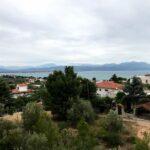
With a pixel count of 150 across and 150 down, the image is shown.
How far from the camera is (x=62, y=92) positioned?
4956 centimetres

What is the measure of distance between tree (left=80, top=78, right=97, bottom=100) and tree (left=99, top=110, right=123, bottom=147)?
1285 centimetres

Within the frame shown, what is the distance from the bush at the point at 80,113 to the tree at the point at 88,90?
26.1ft

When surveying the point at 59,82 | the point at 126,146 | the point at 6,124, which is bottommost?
the point at 126,146

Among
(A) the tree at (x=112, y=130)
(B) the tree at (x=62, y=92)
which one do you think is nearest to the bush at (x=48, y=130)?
(A) the tree at (x=112, y=130)

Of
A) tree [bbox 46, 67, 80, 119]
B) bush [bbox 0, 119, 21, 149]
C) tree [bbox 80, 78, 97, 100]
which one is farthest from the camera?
tree [bbox 80, 78, 97, 100]

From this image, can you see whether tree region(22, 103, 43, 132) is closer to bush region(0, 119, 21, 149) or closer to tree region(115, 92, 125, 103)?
bush region(0, 119, 21, 149)

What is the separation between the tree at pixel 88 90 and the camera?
5656cm

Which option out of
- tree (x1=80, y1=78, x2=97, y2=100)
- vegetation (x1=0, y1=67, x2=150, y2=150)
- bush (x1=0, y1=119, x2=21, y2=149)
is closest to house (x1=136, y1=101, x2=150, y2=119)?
vegetation (x1=0, y1=67, x2=150, y2=150)

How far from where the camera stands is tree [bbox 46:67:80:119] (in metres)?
49.2

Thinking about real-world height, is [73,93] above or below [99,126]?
above

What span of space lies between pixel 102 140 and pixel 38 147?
11.9 meters

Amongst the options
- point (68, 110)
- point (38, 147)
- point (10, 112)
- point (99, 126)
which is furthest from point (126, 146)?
point (10, 112)

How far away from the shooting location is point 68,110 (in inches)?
1881

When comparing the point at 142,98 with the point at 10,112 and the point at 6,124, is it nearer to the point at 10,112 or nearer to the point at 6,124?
the point at 10,112
